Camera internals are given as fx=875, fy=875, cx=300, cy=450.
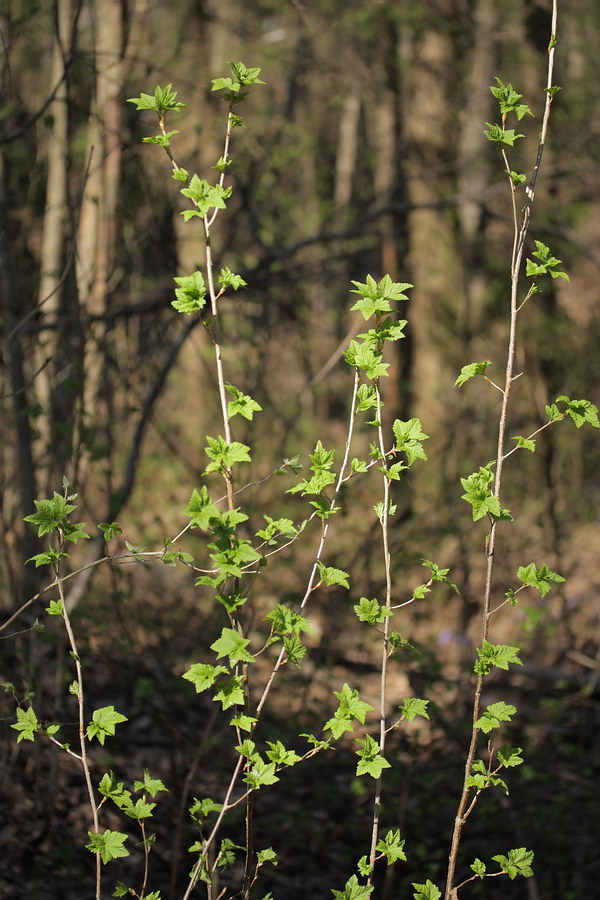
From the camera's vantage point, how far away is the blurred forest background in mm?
3363

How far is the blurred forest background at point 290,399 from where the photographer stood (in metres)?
3.36

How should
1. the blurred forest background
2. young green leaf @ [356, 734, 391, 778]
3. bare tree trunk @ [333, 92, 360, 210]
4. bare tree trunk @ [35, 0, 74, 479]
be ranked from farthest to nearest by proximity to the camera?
bare tree trunk @ [333, 92, 360, 210] < bare tree trunk @ [35, 0, 74, 479] < the blurred forest background < young green leaf @ [356, 734, 391, 778]

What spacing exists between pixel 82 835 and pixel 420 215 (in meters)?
6.40

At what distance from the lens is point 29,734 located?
176 centimetres

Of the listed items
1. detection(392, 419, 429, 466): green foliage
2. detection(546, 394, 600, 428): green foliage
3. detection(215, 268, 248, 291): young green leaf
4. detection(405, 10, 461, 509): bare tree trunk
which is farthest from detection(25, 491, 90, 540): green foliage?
detection(405, 10, 461, 509): bare tree trunk

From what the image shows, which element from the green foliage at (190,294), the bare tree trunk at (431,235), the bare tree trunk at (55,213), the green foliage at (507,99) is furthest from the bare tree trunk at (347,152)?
the green foliage at (190,294)

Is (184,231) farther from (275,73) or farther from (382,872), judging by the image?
(382,872)

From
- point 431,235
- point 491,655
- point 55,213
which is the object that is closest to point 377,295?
point 491,655

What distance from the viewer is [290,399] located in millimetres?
5867

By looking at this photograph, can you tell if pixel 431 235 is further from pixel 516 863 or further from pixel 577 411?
pixel 516 863

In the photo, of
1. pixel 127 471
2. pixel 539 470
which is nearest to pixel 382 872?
pixel 127 471

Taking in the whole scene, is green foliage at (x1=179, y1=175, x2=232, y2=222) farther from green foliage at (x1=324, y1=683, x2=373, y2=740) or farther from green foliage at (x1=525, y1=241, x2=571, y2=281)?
green foliage at (x1=324, y1=683, x2=373, y2=740)

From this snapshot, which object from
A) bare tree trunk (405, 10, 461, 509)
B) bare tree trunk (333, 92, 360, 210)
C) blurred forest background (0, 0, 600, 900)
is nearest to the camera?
blurred forest background (0, 0, 600, 900)

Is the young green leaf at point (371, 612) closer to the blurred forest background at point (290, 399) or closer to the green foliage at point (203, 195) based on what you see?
the green foliage at point (203, 195)
